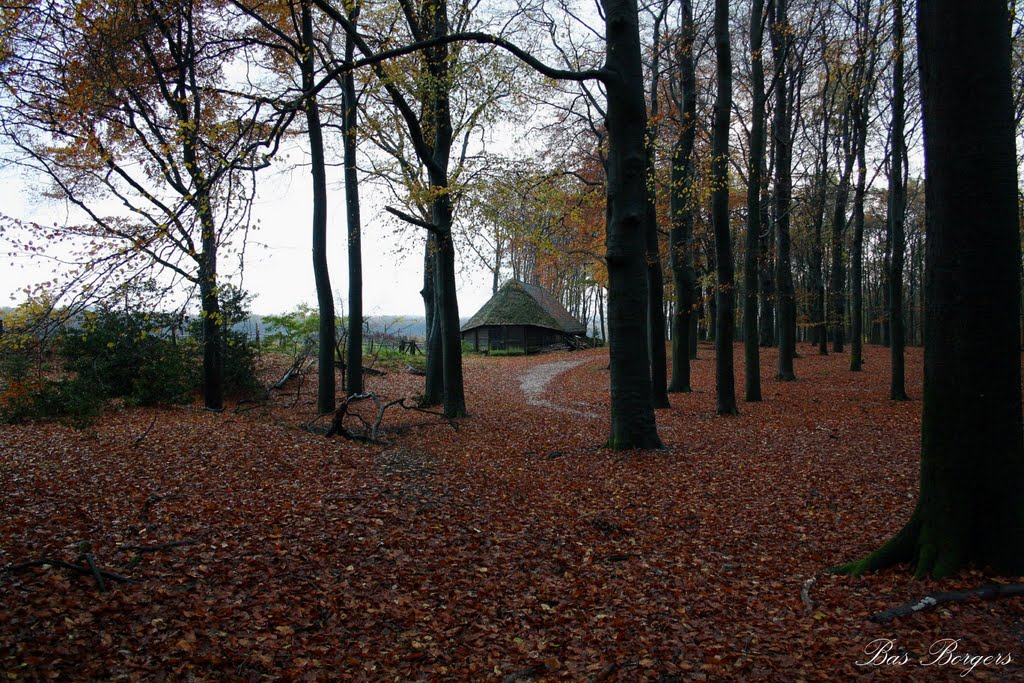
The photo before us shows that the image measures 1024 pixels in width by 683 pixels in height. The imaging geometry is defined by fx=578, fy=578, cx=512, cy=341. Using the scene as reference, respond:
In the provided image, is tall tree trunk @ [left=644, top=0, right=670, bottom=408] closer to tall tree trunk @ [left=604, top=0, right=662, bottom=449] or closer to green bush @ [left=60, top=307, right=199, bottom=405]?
tall tree trunk @ [left=604, top=0, right=662, bottom=449]

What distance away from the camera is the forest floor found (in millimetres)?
3555

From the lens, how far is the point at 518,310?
37.4m

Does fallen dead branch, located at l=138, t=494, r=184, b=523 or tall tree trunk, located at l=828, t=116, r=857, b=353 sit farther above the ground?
tall tree trunk, located at l=828, t=116, r=857, b=353

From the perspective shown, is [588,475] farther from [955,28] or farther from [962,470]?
[955,28]

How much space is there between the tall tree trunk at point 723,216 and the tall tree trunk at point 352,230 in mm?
7836

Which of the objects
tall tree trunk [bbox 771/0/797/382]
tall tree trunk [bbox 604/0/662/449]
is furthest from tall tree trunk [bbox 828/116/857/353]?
tall tree trunk [bbox 604/0/662/449]

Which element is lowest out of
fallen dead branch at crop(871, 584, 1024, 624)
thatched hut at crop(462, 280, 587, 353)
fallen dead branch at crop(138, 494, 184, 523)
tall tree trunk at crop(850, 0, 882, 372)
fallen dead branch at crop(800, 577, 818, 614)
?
fallen dead branch at crop(800, 577, 818, 614)

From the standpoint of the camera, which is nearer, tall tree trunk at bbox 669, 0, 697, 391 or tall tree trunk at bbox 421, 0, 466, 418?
tall tree trunk at bbox 421, 0, 466, 418

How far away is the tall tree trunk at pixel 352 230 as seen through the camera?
1331 cm

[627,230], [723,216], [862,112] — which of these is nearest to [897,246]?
[723,216]

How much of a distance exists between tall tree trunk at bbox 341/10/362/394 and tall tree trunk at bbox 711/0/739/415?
7.84 metres

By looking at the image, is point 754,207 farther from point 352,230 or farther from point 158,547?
point 158,547

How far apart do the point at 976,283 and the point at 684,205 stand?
11.2 meters

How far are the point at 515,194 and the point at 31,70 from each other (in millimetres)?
7830
